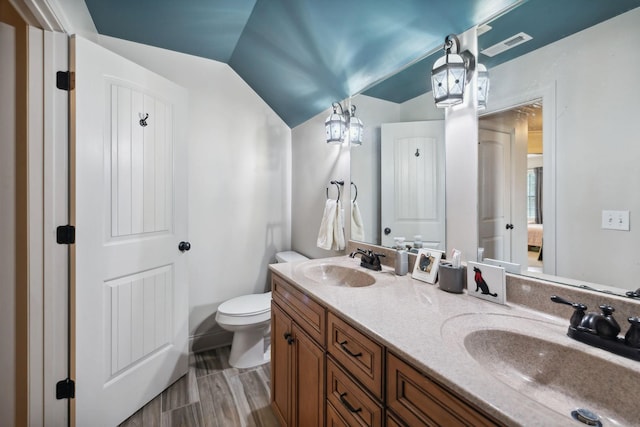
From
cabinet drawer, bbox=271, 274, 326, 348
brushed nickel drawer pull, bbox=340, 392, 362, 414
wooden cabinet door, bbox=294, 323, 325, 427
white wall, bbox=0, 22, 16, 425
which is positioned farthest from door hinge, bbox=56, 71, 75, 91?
brushed nickel drawer pull, bbox=340, 392, 362, 414

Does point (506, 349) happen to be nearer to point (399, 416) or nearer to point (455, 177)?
point (399, 416)

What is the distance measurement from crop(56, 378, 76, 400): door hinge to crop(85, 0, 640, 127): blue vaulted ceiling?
2.03 m

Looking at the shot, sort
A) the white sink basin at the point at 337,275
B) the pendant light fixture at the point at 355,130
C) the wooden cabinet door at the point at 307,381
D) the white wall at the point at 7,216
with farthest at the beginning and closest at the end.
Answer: the pendant light fixture at the point at 355,130 → the white sink basin at the point at 337,275 → the white wall at the point at 7,216 → the wooden cabinet door at the point at 307,381

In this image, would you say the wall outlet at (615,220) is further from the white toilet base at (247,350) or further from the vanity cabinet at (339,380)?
the white toilet base at (247,350)

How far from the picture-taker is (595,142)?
2.75 ft

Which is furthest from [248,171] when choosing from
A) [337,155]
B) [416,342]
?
[416,342]

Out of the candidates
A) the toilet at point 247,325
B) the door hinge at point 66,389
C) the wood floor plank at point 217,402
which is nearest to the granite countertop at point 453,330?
the toilet at point 247,325

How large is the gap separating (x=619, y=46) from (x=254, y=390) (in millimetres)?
2337

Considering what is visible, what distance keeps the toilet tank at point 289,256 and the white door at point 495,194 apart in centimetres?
150

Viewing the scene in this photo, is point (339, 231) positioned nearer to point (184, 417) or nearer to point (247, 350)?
point (247, 350)

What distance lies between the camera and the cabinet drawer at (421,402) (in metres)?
0.56

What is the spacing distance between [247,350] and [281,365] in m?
0.80

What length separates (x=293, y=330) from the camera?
1294mm

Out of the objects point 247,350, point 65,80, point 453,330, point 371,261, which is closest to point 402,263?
point 371,261
